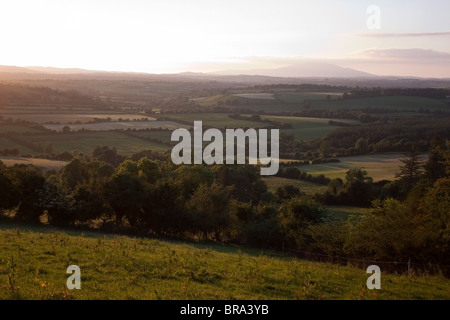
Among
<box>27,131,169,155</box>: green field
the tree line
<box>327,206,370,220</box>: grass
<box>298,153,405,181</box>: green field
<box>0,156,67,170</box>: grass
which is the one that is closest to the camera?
the tree line

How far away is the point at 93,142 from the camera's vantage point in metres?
85.0

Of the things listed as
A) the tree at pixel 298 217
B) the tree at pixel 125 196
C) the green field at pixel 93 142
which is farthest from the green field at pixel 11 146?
the tree at pixel 298 217

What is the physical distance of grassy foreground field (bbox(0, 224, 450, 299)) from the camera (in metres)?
12.0

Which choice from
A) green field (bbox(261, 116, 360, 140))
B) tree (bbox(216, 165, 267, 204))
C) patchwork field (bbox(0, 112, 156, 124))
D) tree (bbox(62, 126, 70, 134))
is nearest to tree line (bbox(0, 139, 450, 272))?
tree (bbox(216, 165, 267, 204))

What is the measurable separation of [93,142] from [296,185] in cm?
4241

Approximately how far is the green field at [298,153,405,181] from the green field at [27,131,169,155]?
97.1ft

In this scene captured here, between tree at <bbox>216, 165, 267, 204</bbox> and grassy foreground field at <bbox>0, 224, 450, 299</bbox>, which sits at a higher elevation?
grassy foreground field at <bbox>0, 224, 450, 299</bbox>

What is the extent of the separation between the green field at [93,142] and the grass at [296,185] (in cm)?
2512

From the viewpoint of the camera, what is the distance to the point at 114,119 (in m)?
112

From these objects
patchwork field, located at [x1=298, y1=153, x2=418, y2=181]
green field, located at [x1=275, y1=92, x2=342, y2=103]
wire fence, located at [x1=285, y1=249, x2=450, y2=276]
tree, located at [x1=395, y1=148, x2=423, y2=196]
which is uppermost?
green field, located at [x1=275, y1=92, x2=342, y2=103]

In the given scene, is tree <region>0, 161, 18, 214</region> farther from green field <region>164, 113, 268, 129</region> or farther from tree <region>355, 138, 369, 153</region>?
green field <region>164, 113, 268, 129</region>
